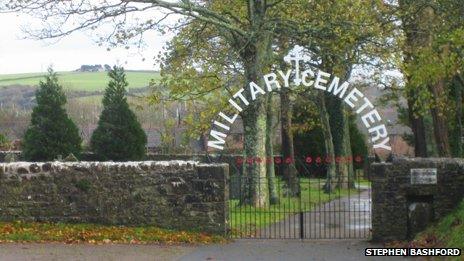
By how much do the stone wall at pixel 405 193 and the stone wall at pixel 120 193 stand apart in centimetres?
298

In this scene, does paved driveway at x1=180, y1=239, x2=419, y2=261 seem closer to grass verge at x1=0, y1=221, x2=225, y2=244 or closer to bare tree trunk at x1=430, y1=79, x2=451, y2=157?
grass verge at x1=0, y1=221, x2=225, y2=244

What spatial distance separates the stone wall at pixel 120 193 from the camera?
50.1ft

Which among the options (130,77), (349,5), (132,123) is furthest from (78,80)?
(349,5)

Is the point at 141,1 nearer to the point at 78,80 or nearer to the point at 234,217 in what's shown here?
the point at 234,217

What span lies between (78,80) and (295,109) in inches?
2431

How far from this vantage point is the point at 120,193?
15.5 m

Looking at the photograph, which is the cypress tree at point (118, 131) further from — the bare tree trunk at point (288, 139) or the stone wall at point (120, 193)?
the stone wall at point (120, 193)

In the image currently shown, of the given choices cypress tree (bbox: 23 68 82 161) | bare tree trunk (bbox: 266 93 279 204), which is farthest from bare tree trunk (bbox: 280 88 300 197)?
cypress tree (bbox: 23 68 82 161)

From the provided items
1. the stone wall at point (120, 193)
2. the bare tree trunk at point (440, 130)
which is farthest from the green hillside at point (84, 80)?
the stone wall at point (120, 193)

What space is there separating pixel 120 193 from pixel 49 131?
21300 millimetres

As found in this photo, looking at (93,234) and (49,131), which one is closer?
(93,234)

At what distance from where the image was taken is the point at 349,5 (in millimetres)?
20000
